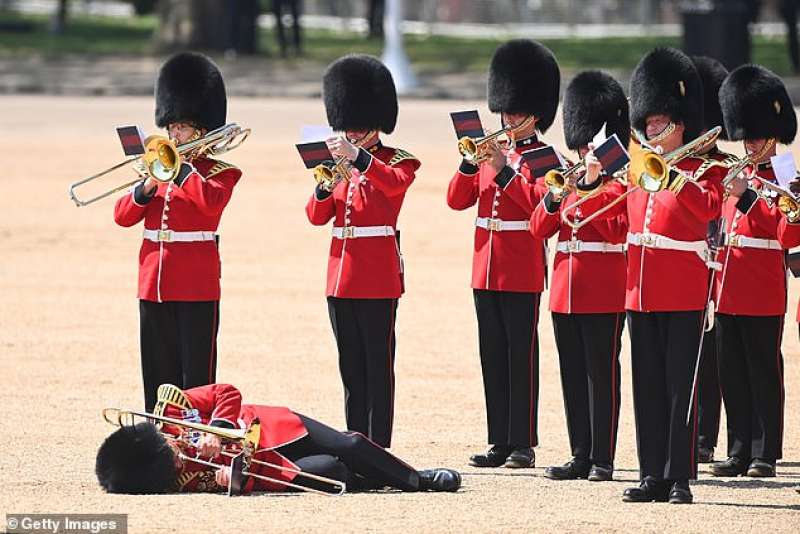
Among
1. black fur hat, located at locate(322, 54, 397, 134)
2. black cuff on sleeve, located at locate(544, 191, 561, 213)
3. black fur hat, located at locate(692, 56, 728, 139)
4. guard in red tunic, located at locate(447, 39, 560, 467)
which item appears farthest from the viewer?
black fur hat, located at locate(692, 56, 728, 139)

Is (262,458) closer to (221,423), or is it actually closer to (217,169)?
(221,423)

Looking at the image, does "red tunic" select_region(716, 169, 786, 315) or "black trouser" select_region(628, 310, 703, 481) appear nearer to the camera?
"black trouser" select_region(628, 310, 703, 481)

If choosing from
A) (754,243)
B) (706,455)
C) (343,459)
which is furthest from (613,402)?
(343,459)

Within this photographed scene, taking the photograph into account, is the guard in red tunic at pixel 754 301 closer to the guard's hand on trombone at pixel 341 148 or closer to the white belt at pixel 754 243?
the white belt at pixel 754 243

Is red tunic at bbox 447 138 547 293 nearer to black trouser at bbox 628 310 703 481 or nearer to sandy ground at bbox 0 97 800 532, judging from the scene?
sandy ground at bbox 0 97 800 532

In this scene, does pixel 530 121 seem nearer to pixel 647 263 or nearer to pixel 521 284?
pixel 521 284

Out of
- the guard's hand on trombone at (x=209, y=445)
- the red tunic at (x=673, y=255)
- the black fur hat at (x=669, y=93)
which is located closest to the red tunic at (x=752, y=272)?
the black fur hat at (x=669, y=93)

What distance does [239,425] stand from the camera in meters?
5.88

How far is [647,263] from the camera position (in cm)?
603

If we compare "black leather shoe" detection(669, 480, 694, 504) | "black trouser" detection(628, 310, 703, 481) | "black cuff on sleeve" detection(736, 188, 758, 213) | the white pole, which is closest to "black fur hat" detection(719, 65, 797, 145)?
"black cuff on sleeve" detection(736, 188, 758, 213)

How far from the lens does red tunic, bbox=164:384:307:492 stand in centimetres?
585

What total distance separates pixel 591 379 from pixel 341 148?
112 cm

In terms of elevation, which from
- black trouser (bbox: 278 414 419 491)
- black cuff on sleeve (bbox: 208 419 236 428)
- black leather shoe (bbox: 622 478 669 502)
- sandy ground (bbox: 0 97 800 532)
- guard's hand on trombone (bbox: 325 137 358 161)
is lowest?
sandy ground (bbox: 0 97 800 532)

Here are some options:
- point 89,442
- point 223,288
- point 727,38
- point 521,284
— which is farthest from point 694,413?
point 727,38
